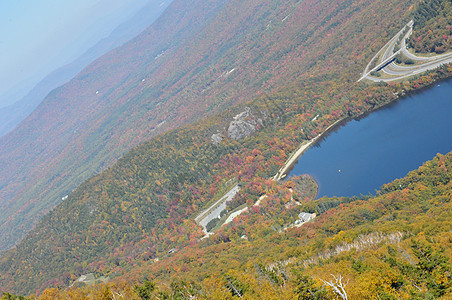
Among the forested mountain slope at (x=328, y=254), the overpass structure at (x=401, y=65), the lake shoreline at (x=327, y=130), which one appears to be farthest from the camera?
the overpass structure at (x=401, y=65)

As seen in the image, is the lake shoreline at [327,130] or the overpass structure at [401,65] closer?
the lake shoreline at [327,130]

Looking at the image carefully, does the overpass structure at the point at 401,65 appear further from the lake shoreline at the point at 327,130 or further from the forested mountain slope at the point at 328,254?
the forested mountain slope at the point at 328,254

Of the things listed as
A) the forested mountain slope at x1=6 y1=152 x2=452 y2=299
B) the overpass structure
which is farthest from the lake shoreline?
the forested mountain slope at x1=6 y1=152 x2=452 y2=299

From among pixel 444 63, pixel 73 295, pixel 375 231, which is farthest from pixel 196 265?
pixel 444 63

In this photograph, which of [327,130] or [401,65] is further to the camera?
[401,65]

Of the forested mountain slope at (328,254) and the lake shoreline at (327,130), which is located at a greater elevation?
the forested mountain slope at (328,254)

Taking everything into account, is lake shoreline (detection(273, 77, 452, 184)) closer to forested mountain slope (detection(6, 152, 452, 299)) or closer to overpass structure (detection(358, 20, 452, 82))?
overpass structure (detection(358, 20, 452, 82))

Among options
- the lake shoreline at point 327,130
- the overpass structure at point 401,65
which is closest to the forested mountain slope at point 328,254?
the lake shoreline at point 327,130

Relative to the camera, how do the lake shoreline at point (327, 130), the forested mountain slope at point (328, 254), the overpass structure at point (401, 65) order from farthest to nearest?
the overpass structure at point (401, 65), the lake shoreline at point (327, 130), the forested mountain slope at point (328, 254)

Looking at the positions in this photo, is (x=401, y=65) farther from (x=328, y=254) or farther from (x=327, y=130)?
(x=328, y=254)

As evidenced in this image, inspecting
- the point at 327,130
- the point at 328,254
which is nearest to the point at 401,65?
the point at 327,130

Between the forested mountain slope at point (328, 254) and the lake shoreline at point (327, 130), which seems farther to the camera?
the lake shoreline at point (327, 130)
